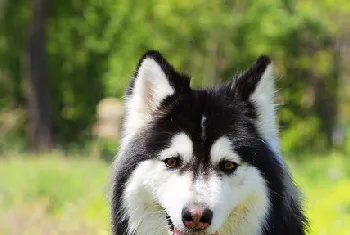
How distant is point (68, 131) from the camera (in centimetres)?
2656

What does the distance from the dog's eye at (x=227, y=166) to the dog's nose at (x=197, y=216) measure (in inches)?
14.1

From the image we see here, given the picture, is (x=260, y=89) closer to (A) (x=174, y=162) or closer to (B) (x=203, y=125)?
(B) (x=203, y=125)

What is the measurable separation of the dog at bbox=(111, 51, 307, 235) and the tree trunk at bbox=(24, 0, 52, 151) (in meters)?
16.8

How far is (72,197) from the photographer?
11.0 metres

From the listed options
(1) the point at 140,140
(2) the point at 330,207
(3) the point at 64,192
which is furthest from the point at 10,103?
(1) the point at 140,140

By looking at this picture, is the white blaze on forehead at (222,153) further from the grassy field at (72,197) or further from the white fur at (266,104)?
the grassy field at (72,197)

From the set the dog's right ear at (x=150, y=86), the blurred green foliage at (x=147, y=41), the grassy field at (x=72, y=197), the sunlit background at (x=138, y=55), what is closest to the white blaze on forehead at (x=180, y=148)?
the dog's right ear at (x=150, y=86)

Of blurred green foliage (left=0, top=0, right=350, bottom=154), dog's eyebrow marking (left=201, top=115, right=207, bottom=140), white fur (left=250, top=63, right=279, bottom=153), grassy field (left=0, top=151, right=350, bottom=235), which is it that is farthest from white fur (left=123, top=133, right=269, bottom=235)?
blurred green foliage (left=0, top=0, right=350, bottom=154)

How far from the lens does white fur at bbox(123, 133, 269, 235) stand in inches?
179

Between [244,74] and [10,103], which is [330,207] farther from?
[10,103]

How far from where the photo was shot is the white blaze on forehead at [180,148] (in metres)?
4.73

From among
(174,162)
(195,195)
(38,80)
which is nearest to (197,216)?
(195,195)

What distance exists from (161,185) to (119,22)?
70.7ft

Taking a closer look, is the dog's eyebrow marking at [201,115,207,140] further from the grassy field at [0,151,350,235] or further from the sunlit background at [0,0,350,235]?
the sunlit background at [0,0,350,235]
